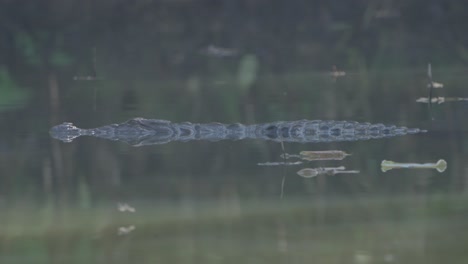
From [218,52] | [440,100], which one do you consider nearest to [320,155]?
[440,100]

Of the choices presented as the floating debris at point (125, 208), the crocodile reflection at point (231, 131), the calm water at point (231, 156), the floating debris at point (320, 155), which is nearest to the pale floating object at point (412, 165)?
the calm water at point (231, 156)

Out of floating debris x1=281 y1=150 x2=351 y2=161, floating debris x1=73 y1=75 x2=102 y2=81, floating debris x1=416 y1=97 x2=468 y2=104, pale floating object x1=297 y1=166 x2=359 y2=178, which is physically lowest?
pale floating object x1=297 y1=166 x2=359 y2=178

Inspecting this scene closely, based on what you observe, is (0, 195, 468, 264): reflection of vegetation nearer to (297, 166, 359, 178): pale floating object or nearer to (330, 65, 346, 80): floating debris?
(297, 166, 359, 178): pale floating object

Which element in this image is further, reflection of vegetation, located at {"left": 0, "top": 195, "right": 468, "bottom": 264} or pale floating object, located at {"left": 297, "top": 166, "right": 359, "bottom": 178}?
pale floating object, located at {"left": 297, "top": 166, "right": 359, "bottom": 178}

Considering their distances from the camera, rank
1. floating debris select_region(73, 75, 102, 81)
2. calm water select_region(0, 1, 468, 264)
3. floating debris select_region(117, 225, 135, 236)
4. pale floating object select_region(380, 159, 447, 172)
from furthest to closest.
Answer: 1. floating debris select_region(73, 75, 102, 81)
2. pale floating object select_region(380, 159, 447, 172)
3. floating debris select_region(117, 225, 135, 236)
4. calm water select_region(0, 1, 468, 264)

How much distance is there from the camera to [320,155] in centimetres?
816

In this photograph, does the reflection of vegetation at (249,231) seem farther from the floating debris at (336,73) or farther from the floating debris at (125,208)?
the floating debris at (336,73)

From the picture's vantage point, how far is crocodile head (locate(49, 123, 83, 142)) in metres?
9.66

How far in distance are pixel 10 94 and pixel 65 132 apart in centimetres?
364

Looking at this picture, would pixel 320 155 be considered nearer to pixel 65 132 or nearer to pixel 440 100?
pixel 65 132

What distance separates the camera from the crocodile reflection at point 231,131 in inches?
358

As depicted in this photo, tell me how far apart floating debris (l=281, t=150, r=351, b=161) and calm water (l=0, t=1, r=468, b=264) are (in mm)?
105

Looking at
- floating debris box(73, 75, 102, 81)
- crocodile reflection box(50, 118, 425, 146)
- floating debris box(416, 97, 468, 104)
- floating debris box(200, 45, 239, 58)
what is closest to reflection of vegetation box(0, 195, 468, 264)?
crocodile reflection box(50, 118, 425, 146)

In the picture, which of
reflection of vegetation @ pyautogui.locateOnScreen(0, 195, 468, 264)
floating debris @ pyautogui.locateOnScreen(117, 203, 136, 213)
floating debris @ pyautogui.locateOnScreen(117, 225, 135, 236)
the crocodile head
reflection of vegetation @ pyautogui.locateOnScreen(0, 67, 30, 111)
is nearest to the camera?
reflection of vegetation @ pyautogui.locateOnScreen(0, 195, 468, 264)
